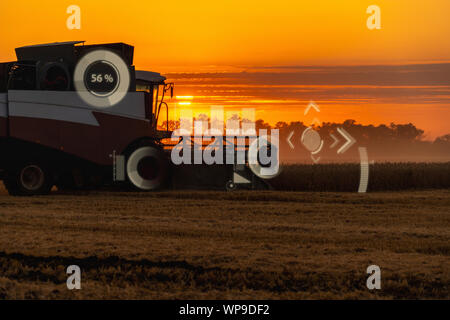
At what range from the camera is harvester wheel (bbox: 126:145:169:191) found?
1956cm

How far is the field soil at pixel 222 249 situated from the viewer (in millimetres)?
7422

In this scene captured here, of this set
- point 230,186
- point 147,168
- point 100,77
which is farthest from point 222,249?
point 147,168

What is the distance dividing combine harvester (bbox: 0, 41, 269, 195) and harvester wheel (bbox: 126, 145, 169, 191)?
3 centimetres

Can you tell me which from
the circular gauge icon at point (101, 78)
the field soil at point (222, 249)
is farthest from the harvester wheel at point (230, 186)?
the circular gauge icon at point (101, 78)

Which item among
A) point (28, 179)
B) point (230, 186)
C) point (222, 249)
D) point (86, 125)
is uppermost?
point (86, 125)

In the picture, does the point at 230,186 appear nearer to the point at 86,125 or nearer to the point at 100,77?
the point at 86,125

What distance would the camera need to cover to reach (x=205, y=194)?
1892 centimetres

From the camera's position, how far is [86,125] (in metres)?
18.8

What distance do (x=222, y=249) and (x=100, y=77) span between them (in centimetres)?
1038

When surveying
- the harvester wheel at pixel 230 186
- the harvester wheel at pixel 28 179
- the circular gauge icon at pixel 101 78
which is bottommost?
the harvester wheel at pixel 230 186

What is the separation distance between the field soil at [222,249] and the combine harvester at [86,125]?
186 centimetres

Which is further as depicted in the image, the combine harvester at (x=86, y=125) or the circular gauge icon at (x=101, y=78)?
the circular gauge icon at (x=101, y=78)

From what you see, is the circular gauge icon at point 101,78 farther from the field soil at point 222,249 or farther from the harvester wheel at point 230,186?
the harvester wheel at point 230,186

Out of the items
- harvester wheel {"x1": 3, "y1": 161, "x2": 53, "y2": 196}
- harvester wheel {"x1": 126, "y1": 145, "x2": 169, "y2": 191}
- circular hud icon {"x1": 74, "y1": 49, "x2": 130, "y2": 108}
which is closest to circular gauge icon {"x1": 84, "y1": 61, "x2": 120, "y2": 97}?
circular hud icon {"x1": 74, "y1": 49, "x2": 130, "y2": 108}
